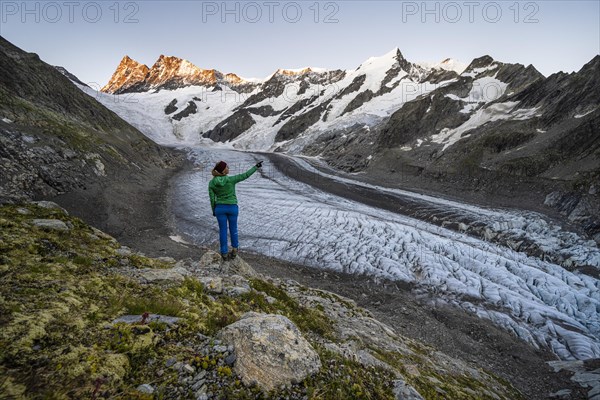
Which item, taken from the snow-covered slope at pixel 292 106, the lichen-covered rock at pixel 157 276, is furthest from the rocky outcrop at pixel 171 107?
the lichen-covered rock at pixel 157 276

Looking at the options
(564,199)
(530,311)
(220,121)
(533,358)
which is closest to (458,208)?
(564,199)

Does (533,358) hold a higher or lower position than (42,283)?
lower

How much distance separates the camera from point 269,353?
3.27 meters

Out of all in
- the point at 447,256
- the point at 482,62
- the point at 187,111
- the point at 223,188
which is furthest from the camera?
the point at 187,111

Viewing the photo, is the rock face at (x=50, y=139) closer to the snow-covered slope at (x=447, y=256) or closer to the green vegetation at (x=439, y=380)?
the snow-covered slope at (x=447, y=256)

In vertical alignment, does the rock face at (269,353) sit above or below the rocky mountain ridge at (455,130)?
below

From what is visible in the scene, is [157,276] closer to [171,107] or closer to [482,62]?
[482,62]

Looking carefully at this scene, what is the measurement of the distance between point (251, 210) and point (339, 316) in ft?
47.8

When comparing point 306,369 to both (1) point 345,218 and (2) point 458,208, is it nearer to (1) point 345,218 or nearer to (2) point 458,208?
(1) point 345,218

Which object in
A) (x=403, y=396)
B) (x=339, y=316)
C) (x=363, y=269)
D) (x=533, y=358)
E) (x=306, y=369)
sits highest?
(x=306, y=369)

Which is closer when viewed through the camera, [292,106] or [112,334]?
[112,334]

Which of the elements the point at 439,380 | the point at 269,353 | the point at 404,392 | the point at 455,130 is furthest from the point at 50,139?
the point at 455,130

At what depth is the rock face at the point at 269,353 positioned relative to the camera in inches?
120

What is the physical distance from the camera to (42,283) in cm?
377
